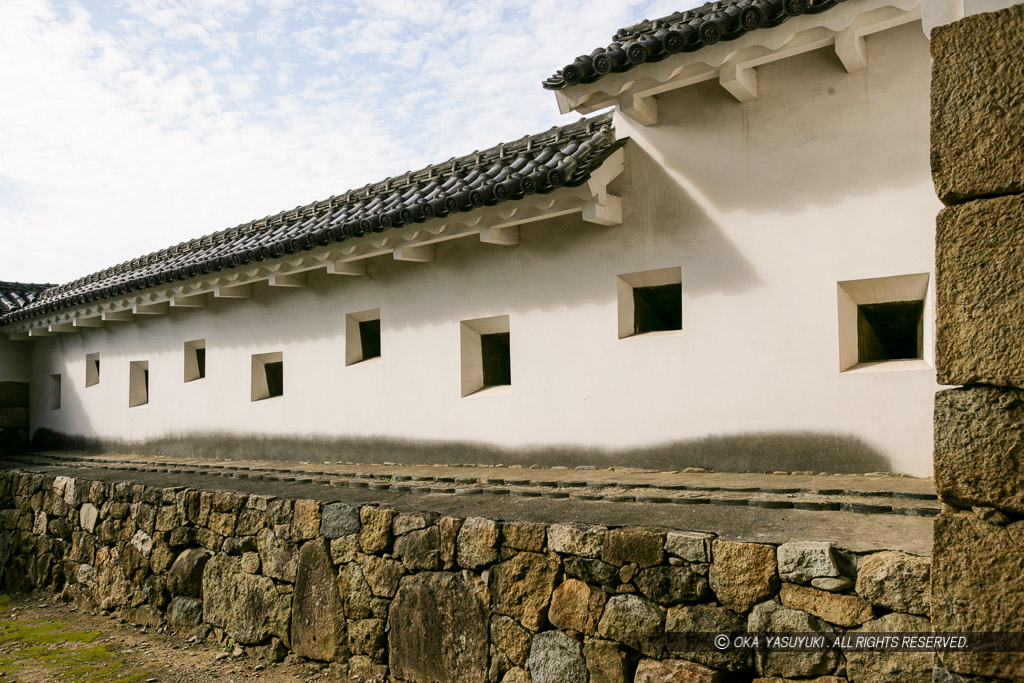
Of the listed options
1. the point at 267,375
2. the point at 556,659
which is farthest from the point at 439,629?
the point at 267,375

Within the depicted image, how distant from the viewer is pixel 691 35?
4938mm

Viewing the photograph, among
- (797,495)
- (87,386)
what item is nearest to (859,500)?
(797,495)

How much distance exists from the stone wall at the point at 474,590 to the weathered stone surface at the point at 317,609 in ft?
0.04

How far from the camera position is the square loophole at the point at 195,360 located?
10258mm

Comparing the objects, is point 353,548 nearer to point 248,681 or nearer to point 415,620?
point 415,620

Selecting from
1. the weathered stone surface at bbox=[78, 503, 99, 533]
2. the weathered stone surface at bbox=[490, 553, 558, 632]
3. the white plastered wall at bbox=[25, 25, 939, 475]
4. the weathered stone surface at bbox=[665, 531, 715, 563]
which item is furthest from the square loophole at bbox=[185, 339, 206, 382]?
the weathered stone surface at bbox=[665, 531, 715, 563]

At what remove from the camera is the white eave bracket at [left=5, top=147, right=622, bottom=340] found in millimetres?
5883

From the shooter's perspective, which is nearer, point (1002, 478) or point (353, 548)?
point (1002, 478)

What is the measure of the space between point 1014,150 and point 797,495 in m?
2.30

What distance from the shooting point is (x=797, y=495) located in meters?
4.33

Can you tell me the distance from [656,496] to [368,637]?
221 cm

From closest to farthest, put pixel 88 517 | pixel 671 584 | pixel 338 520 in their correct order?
pixel 671 584
pixel 338 520
pixel 88 517

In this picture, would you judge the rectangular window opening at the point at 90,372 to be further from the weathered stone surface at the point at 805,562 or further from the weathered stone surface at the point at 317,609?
the weathered stone surface at the point at 805,562

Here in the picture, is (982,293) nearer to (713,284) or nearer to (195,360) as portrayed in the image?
(713,284)
